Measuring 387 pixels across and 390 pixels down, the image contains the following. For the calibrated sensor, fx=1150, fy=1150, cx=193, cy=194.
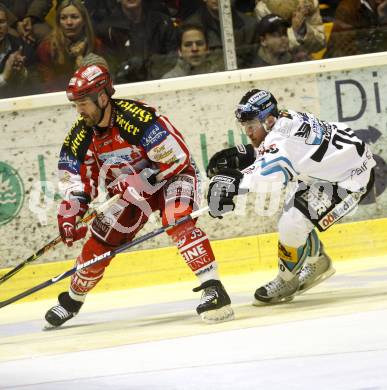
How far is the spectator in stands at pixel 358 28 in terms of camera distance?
770cm

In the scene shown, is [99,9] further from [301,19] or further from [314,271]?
[314,271]

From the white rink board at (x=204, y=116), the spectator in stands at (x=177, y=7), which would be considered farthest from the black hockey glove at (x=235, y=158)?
the spectator in stands at (x=177, y=7)

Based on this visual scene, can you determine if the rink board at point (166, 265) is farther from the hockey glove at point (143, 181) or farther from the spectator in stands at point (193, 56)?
the hockey glove at point (143, 181)

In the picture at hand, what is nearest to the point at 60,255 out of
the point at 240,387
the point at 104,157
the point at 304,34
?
the point at 104,157

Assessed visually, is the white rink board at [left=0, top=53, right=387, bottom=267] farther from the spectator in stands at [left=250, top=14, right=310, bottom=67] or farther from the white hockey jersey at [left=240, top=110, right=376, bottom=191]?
the white hockey jersey at [left=240, top=110, right=376, bottom=191]

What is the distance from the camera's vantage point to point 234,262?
7.43 meters

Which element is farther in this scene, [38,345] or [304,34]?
[304,34]

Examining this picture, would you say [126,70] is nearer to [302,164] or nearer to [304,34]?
[304,34]

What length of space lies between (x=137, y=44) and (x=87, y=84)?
1947 mm

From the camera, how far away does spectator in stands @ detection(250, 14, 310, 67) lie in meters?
7.58

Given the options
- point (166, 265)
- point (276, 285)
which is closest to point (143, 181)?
point (276, 285)

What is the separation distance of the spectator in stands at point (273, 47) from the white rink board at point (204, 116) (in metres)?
0.12

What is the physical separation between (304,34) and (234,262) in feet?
5.29

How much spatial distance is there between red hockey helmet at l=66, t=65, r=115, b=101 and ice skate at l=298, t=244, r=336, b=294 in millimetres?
1554
